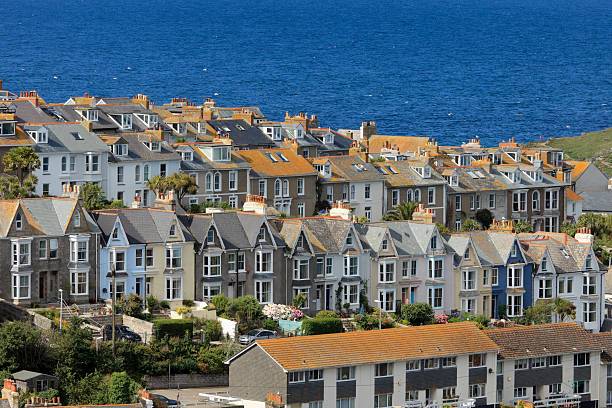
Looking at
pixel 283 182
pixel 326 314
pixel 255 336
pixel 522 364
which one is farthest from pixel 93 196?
pixel 522 364

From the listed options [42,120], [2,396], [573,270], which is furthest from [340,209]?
[2,396]

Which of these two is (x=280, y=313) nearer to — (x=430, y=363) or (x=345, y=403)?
(x=430, y=363)

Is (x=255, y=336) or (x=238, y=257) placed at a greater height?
(x=238, y=257)

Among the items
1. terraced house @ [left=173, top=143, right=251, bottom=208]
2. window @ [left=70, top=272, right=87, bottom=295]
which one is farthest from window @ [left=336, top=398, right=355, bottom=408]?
terraced house @ [left=173, top=143, right=251, bottom=208]

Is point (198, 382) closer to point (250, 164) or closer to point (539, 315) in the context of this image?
point (539, 315)

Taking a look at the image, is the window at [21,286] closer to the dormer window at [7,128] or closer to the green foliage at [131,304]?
the green foliage at [131,304]

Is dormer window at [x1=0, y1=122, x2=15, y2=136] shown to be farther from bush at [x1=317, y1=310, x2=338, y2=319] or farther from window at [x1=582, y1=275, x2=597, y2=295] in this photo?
window at [x1=582, y1=275, x2=597, y2=295]
